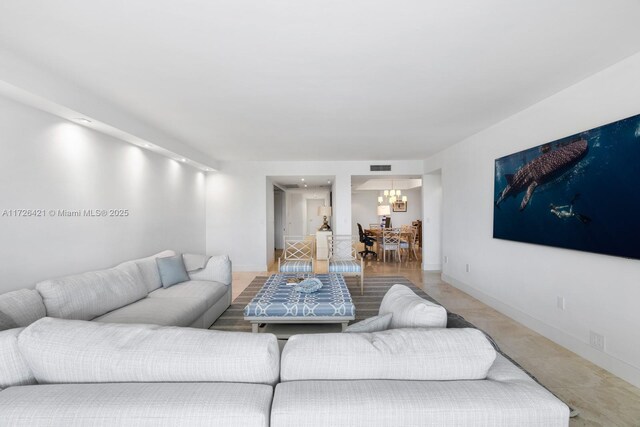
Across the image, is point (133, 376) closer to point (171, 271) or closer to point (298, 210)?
point (171, 271)

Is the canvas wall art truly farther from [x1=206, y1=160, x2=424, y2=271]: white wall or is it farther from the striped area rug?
[x1=206, y1=160, x2=424, y2=271]: white wall

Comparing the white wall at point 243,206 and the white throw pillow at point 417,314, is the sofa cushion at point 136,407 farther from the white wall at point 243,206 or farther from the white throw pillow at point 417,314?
the white wall at point 243,206

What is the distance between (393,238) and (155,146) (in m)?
5.99

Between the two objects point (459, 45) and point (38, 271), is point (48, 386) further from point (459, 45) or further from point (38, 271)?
point (459, 45)

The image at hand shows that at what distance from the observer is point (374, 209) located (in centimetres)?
1145

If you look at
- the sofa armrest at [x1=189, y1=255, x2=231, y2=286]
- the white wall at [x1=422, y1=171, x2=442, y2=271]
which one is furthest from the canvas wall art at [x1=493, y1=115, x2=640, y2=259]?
the sofa armrest at [x1=189, y1=255, x2=231, y2=286]

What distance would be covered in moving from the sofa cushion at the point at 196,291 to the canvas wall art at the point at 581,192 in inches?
142

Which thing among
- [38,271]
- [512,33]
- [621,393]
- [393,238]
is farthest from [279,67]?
[393,238]

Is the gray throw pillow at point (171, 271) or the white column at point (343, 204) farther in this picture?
the white column at point (343, 204)

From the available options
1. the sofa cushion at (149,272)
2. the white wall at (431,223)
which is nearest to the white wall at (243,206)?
the white wall at (431,223)

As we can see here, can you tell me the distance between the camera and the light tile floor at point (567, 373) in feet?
6.13

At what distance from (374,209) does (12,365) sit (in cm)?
1092

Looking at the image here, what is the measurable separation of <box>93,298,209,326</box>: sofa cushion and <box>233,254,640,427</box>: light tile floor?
2.98 m

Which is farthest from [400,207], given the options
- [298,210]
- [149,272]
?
[149,272]
